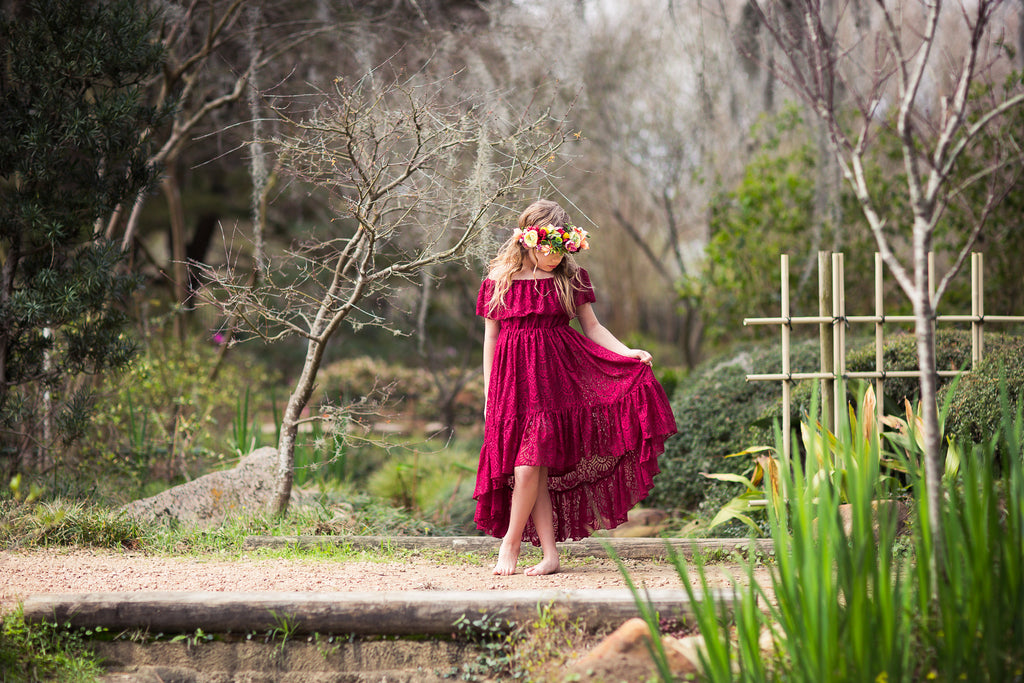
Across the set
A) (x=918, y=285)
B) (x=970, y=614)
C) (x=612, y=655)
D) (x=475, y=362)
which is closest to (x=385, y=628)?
(x=612, y=655)

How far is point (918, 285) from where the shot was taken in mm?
2102

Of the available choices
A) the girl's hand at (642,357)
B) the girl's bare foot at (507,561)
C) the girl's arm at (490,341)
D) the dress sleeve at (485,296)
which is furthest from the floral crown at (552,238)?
the girl's bare foot at (507,561)

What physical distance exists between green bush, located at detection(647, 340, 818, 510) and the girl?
159cm

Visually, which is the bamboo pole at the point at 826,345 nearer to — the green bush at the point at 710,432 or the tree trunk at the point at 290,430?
the green bush at the point at 710,432

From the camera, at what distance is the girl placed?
3363 millimetres

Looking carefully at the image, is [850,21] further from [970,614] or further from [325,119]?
[970,614]

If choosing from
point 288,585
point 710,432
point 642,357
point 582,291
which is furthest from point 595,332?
point 710,432

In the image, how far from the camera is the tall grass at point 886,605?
1.82m

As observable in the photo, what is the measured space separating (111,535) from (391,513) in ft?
5.12

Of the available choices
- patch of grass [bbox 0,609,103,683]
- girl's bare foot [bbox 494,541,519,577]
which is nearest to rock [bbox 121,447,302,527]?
patch of grass [bbox 0,609,103,683]

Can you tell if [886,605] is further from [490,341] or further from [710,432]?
[710,432]

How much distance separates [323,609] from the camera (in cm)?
268

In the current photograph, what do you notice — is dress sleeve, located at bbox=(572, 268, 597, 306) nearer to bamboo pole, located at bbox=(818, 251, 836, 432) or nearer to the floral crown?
the floral crown

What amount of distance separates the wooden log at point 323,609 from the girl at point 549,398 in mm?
703
